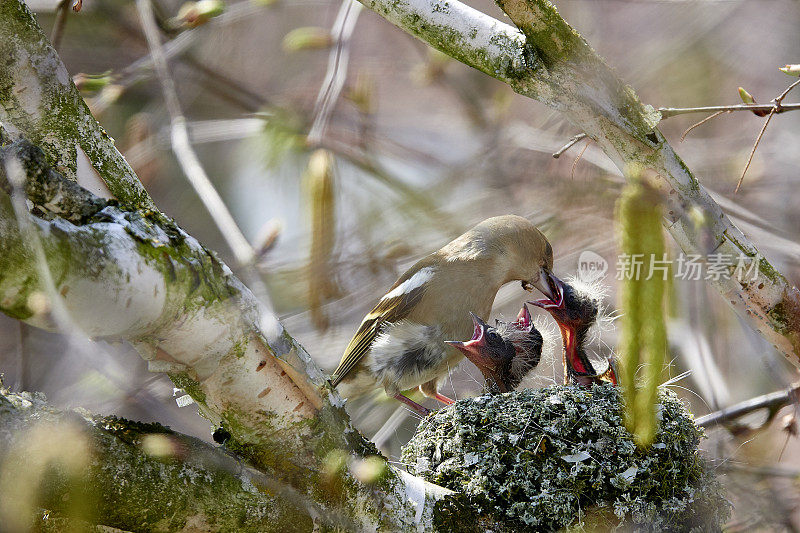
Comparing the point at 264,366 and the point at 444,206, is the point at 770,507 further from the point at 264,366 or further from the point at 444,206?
the point at 264,366

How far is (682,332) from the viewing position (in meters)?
4.47

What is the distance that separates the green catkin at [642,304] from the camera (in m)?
1.06

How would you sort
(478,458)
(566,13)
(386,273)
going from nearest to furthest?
(478,458)
(386,273)
(566,13)

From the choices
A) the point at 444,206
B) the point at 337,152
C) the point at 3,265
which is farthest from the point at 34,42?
the point at 444,206

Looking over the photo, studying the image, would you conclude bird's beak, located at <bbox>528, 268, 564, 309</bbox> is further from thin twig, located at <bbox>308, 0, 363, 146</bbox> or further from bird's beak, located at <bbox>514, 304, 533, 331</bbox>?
thin twig, located at <bbox>308, 0, 363, 146</bbox>

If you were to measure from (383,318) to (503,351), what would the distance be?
782 mm

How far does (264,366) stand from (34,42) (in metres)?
1.16

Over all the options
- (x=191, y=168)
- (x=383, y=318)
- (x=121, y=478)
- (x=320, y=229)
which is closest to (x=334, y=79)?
(x=191, y=168)

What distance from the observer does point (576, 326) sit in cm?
381

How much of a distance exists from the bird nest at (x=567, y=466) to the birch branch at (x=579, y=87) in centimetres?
70

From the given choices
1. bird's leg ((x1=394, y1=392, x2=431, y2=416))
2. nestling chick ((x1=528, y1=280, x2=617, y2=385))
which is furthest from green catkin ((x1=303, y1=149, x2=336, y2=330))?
nestling chick ((x1=528, y1=280, x2=617, y2=385))

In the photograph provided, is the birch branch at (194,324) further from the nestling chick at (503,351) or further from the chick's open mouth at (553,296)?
the chick's open mouth at (553,296)

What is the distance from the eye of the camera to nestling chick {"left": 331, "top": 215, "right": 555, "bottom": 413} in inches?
155

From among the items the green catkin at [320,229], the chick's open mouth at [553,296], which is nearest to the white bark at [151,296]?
the green catkin at [320,229]
